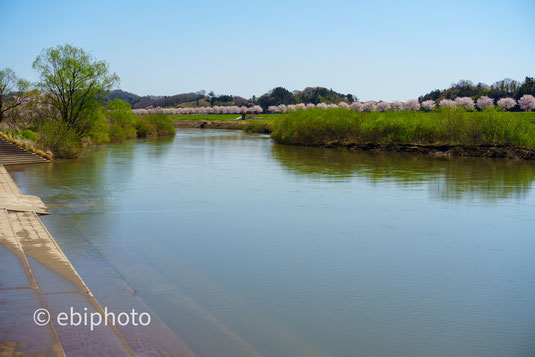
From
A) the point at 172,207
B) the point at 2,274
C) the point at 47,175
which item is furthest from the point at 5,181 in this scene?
the point at 2,274

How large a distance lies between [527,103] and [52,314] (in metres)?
86.3

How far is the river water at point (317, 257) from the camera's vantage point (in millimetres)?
6957

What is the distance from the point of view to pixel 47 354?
4816 millimetres

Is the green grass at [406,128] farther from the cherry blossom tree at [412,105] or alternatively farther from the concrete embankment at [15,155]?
the cherry blossom tree at [412,105]

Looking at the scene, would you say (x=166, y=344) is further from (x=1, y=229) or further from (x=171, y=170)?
(x=171, y=170)

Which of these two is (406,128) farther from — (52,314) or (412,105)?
(412,105)

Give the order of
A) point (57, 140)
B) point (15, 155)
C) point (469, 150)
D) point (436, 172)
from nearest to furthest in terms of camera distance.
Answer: point (436, 172), point (15, 155), point (57, 140), point (469, 150)

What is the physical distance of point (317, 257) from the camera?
10555mm

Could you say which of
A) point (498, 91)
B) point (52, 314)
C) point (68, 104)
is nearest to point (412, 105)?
point (498, 91)

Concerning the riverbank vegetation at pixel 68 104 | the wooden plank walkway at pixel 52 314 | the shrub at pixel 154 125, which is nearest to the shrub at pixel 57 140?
the riverbank vegetation at pixel 68 104

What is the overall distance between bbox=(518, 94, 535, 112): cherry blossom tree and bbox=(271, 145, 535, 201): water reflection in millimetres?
51397

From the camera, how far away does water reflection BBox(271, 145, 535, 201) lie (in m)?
20.2

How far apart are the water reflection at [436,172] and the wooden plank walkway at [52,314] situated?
14067 millimetres

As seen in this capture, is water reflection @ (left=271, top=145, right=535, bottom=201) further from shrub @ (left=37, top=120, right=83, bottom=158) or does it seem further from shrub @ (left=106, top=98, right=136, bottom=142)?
shrub @ (left=106, top=98, right=136, bottom=142)
